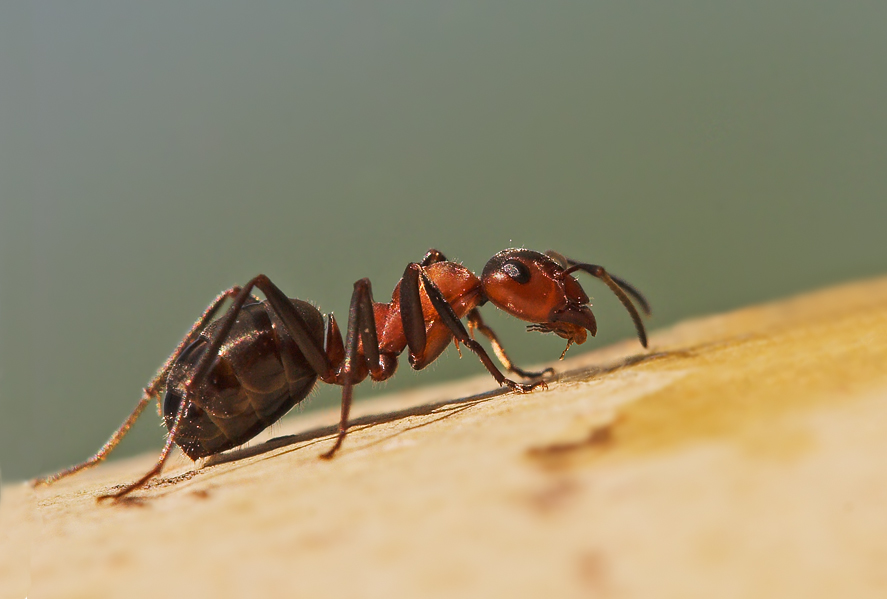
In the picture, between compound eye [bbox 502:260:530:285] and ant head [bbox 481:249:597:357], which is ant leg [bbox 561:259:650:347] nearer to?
ant head [bbox 481:249:597:357]

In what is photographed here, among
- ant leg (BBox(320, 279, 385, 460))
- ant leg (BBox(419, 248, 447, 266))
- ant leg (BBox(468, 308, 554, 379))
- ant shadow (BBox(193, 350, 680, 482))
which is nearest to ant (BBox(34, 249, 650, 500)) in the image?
ant leg (BBox(320, 279, 385, 460))

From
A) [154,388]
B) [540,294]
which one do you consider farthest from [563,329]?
[154,388]

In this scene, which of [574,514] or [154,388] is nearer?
[574,514]

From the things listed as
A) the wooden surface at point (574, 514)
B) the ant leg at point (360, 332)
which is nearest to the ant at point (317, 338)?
the ant leg at point (360, 332)

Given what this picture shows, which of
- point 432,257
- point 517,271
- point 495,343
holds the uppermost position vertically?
point 432,257

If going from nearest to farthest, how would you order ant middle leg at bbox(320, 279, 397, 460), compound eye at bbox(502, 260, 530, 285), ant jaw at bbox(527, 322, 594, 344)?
ant middle leg at bbox(320, 279, 397, 460), compound eye at bbox(502, 260, 530, 285), ant jaw at bbox(527, 322, 594, 344)

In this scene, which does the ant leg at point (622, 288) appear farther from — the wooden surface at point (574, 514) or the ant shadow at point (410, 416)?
the wooden surface at point (574, 514)

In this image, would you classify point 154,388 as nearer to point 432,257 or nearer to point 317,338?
point 317,338
